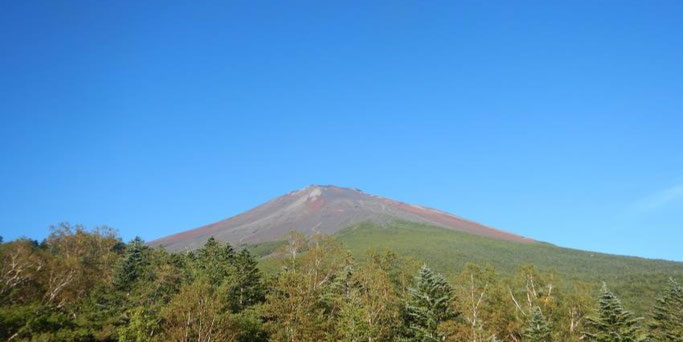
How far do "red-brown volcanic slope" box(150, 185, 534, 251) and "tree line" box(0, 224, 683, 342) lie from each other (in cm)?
9056

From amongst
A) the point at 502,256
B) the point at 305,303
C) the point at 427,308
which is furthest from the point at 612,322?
the point at 502,256

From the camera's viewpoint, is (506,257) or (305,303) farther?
(506,257)

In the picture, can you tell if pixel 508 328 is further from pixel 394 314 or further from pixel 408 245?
pixel 408 245

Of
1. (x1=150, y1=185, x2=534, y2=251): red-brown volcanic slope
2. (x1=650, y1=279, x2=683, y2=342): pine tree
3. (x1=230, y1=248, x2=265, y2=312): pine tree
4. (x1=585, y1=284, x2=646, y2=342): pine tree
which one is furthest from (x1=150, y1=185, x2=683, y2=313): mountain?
(x1=585, y1=284, x2=646, y2=342): pine tree

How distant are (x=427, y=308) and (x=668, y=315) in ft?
81.7

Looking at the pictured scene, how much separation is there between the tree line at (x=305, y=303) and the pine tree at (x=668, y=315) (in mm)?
122

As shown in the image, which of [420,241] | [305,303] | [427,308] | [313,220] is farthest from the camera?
[313,220]

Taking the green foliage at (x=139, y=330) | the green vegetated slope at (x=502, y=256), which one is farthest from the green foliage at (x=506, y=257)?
the green foliage at (x=139, y=330)

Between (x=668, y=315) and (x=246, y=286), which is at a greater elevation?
(x=246, y=286)

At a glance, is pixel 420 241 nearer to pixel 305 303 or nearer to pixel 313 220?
pixel 313 220

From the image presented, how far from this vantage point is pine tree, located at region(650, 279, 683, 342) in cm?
4409

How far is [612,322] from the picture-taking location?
123 ft

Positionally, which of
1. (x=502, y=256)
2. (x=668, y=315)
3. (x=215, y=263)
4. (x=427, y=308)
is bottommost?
(x=668, y=315)

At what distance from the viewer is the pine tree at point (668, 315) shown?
145 feet
